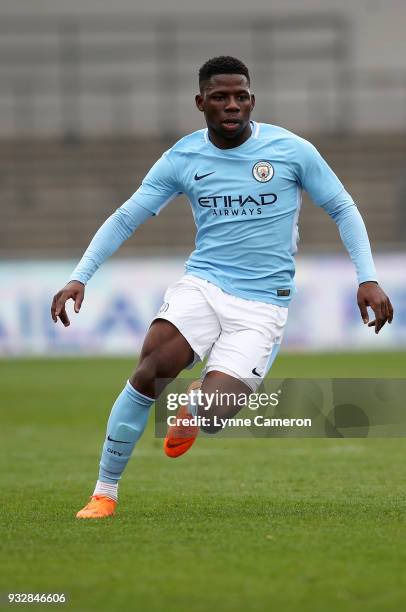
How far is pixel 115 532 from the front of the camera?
5680mm

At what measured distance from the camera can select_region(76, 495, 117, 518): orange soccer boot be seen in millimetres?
6148

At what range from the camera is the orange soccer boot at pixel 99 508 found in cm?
615

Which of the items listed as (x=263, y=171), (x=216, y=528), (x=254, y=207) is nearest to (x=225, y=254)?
(x=254, y=207)

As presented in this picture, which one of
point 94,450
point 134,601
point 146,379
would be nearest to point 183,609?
point 134,601

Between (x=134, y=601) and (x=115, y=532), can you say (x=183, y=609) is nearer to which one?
(x=134, y=601)

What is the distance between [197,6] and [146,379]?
2232 cm

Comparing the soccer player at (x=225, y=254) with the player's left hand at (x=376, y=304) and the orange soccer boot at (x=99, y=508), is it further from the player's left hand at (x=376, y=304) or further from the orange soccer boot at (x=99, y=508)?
the player's left hand at (x=376, y=304)

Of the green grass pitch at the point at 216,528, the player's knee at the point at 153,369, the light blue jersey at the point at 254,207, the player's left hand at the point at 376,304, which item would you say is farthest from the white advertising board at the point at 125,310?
the player's left hand at the point at 376,304

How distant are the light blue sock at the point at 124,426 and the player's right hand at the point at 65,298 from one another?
0.48 meters

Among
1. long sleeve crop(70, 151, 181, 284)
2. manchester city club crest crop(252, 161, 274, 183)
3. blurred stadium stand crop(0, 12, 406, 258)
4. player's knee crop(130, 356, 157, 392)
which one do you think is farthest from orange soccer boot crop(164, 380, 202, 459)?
blurred stadium stand crop(0, 12, 406, 258)

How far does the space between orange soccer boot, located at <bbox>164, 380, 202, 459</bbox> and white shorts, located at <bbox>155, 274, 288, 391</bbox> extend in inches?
10.0

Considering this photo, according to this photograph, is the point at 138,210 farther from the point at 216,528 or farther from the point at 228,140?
the point at 216,528

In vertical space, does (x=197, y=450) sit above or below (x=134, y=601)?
below

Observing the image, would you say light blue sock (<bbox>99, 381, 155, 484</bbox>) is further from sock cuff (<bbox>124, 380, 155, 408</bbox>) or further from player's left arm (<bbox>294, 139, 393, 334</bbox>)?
player's left arm (<bbox>294, 139, 393, 334</bbox>)
